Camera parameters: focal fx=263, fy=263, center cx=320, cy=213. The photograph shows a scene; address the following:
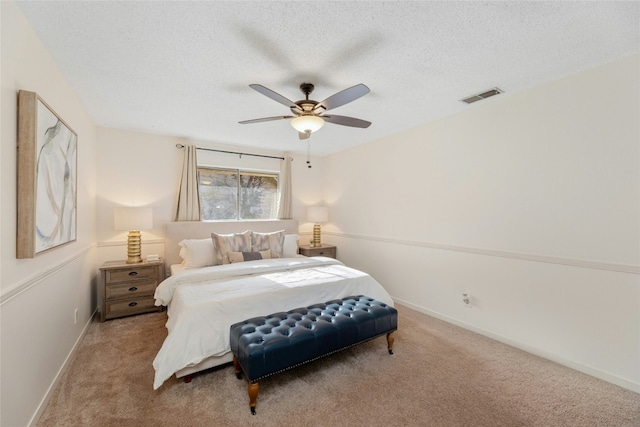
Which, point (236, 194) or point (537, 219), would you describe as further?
point (236, 194)

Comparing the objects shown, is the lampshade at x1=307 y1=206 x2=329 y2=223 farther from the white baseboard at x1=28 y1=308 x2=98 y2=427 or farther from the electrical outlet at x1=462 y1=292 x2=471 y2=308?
the white baseboard at x1=28 y1=308 x2=98 y2=427

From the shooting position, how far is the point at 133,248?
11.9 feet

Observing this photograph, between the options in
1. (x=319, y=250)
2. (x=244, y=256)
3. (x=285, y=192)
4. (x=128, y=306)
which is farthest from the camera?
(x=285, y=192)

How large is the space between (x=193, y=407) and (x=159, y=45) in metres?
2.62

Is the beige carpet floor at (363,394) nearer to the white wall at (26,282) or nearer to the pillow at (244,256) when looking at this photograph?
the white wall at (26,282)

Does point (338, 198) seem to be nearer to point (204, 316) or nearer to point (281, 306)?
point (281, 306)

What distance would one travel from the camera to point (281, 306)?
2570mm

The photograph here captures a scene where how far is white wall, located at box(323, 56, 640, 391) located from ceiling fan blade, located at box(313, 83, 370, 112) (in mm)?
1778

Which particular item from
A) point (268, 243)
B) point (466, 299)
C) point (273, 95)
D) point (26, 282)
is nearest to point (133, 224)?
A: point (268, 243)

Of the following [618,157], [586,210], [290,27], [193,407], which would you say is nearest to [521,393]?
[586,210]

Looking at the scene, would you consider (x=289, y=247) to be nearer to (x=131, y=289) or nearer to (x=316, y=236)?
(x=316, y=236)

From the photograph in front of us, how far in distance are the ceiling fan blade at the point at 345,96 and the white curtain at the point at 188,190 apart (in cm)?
277

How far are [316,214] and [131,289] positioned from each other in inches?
121

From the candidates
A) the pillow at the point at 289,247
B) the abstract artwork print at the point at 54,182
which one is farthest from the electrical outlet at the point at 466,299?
the abstract artwork print at the point at 54,182
